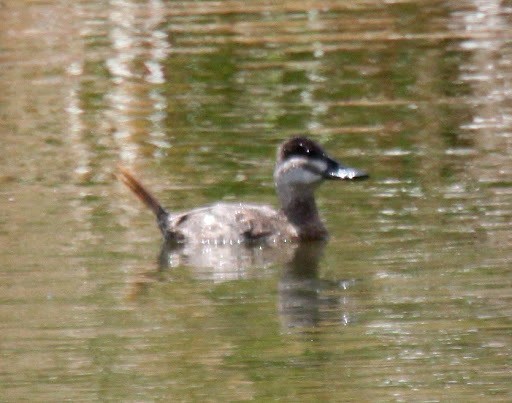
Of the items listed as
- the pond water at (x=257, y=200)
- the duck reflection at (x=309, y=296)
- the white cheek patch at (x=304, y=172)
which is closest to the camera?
the pond water at (x=257, y=200)

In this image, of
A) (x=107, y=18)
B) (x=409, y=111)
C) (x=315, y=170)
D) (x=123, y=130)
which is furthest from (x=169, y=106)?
(x=107, y=18)

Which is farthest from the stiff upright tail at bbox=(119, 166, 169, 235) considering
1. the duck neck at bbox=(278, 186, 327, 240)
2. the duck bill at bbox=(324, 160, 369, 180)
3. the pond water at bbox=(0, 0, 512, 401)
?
the duck bill at bbox=(324, 160, 369, 180)

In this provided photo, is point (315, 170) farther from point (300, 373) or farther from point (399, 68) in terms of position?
A: point (399, 68)

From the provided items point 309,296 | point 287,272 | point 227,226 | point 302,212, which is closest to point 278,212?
point 302,212

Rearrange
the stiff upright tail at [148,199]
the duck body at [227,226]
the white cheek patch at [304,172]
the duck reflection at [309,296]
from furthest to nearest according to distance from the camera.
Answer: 1. the white cheek patch at [304,172]
2. the stiff upright tail at [148,199]
3. the duck body at [227,226]
4. the duck reflection at [309,296]

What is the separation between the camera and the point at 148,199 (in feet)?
40.6

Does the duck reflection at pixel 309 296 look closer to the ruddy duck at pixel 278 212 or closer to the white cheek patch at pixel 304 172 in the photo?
the ruddy duck at pixel 278 212

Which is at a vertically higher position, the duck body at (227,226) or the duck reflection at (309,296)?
the duck reflection at (309,296)

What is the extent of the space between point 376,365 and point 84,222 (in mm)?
3860

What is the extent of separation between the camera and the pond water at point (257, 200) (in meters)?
9.20

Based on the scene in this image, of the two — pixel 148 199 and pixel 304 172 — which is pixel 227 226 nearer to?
pixel 148 199

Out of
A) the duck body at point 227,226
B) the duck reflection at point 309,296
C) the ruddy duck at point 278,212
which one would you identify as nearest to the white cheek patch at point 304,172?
the ruddy duck at point 278,212

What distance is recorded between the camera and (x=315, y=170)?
12.6 meters

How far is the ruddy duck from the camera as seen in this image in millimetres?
12219
